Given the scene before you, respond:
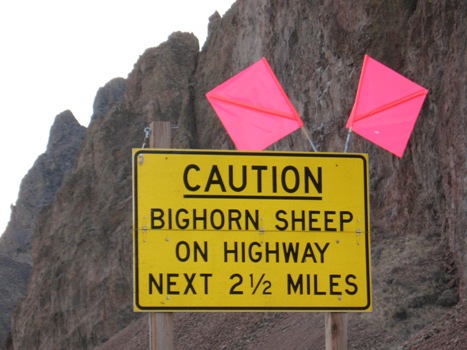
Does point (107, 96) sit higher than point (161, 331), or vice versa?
point (107, 96)

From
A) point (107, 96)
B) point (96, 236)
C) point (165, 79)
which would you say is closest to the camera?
point (96, 236)

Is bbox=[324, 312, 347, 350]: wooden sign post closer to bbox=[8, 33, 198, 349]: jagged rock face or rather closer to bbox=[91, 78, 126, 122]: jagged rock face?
bbox=[8, 33, 198, 349]: jagged rock face

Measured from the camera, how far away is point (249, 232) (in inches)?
275

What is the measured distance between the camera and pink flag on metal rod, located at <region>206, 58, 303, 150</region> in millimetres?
7590

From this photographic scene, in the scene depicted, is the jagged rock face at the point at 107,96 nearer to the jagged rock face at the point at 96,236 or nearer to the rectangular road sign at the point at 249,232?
the jagged rock face at the point at 96,236

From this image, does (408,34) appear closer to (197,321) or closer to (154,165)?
(197,321)

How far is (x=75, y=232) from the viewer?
197 ft

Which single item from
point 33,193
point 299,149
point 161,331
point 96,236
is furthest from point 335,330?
point 33,193

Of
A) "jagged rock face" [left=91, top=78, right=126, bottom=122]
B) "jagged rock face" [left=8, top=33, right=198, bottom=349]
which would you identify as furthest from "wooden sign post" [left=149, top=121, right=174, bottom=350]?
"jagged rock face" [left=91, top=78, right=126, bottom=122]

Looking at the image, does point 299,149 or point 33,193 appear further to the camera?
point 33,193

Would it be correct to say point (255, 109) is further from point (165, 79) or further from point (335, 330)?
point (165, 79)

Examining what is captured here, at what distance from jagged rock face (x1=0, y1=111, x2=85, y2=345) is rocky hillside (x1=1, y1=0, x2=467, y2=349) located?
87.5 ft

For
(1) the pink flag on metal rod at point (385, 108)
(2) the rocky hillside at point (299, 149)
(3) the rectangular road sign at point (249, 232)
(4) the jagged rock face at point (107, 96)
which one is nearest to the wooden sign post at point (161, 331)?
(3) the rectangular road sign at point (249, 232)

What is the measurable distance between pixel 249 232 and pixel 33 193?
3568 inches
